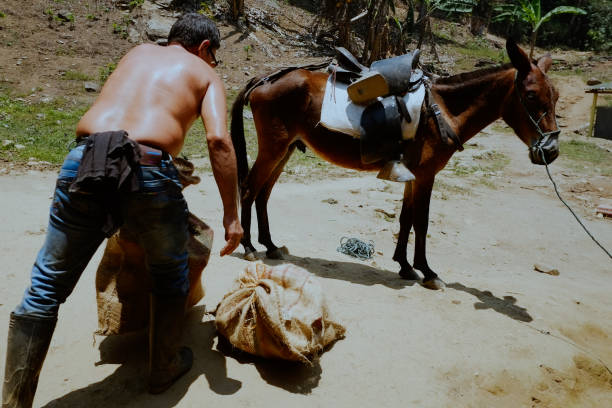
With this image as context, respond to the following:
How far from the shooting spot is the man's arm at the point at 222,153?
7.01ft

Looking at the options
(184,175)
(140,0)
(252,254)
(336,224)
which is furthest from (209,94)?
(140,0)

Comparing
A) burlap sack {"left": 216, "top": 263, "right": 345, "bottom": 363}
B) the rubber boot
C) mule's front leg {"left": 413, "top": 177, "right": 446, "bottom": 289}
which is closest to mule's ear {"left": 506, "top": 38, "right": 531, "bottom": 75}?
mule's front leg {"left": 413, "top": 177, "right": 446, "bottom": 289}

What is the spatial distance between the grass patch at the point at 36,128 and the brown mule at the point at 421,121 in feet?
16.6

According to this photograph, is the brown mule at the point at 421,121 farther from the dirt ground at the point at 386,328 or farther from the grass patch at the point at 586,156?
the grass patch at the point at 586,156

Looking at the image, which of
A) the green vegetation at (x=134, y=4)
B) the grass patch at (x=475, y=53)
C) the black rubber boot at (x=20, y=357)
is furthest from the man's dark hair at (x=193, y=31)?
the grass patch at (x=475, y=53)

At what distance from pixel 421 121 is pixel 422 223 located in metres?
0.97

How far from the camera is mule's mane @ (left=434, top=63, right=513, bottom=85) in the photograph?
4.13 metres

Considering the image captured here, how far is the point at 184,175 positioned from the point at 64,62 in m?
13.1

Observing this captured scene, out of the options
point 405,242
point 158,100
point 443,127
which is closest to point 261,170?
point 405,242

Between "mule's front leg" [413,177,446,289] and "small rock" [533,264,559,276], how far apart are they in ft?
6.54

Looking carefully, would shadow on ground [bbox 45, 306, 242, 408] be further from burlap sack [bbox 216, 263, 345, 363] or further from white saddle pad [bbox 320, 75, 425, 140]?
white saddle pad [bbox 320, 75, 425, 140]

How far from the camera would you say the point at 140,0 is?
16.4 metres

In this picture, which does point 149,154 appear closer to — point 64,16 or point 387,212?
point 387,212

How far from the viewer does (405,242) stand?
441cm
